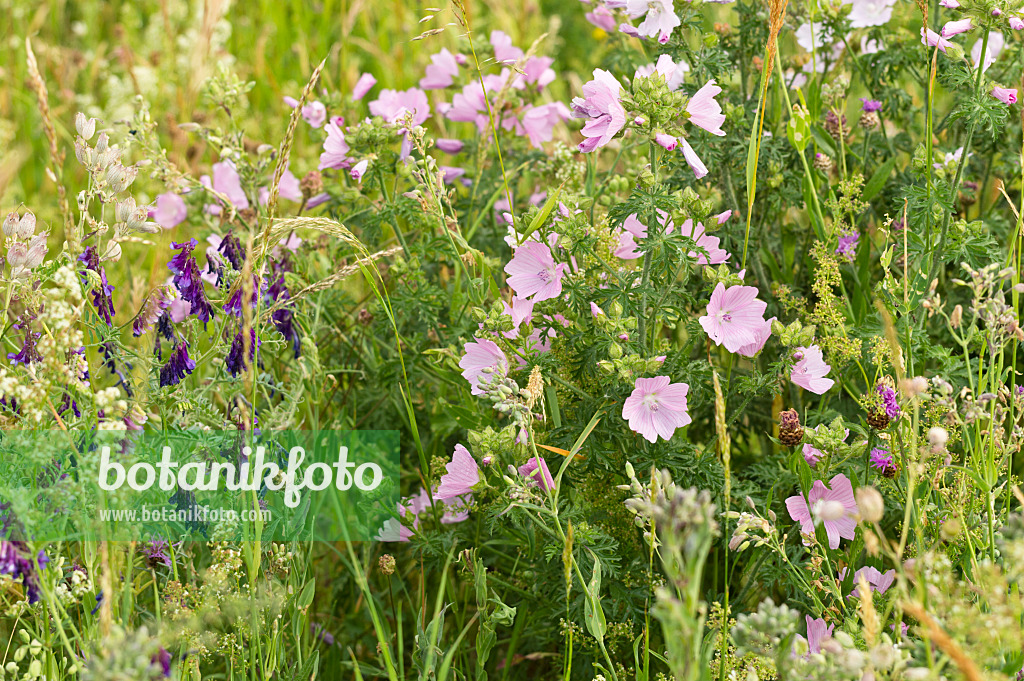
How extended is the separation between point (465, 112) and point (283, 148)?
0.92 m

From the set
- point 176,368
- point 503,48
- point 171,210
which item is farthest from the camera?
point 171,210

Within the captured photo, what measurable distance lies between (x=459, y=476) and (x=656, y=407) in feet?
1.23

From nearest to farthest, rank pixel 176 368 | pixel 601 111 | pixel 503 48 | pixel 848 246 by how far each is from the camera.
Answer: pixel 601 111, pixel 176 368, pixel 848 246, pixel 503 48

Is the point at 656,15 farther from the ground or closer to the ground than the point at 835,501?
farther from the ground

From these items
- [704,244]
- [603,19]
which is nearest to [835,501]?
[704,244]

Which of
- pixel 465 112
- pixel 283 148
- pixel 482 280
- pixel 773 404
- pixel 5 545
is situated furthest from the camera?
pixel 465 112

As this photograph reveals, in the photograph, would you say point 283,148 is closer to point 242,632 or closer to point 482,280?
point 482,280

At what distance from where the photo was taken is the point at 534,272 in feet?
5.48

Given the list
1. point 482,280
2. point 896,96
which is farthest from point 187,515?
point 896,96

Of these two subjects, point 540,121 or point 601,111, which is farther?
point 540,121

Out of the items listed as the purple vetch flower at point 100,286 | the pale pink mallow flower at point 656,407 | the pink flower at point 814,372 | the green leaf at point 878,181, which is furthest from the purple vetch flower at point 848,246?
the purple vetch flower at point 100,286

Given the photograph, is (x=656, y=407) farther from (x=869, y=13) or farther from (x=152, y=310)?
(x=869, y=13)

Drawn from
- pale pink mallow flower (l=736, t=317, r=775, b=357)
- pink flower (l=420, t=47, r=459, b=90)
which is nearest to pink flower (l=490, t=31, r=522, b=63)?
pink flower (l=420, t=47, r=459, b=90)

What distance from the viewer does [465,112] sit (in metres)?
2.22
